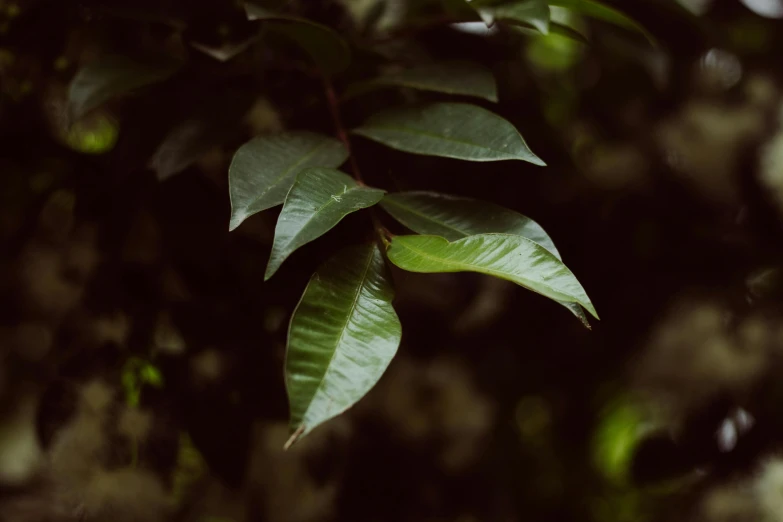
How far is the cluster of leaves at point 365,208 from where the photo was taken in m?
0.27

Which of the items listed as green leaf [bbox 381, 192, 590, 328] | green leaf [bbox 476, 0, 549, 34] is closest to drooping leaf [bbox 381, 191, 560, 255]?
green leaf [bbox 381, 192, 590, 328]

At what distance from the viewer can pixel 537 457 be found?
3.51 feet

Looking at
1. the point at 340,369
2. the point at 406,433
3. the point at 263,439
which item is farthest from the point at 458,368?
the point at 340,369

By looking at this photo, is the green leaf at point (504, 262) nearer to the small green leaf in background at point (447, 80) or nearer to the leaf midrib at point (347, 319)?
the leaf midrib at point (347, 319)

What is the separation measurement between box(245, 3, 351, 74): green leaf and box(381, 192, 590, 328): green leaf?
13 centimetres

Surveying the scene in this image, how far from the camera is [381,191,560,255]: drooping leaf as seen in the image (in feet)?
1.18

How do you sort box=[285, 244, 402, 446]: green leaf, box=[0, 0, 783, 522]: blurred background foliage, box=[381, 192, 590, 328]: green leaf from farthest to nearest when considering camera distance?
box=[0, 0, 783, 522]: blurred background foliage
box=[381, 192, 590, 328]: green leaf
box=[285, 244, 402, 446]: green leaf

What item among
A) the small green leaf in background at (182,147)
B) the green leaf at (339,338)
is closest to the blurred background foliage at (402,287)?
the small green leaf in background at (182,147)

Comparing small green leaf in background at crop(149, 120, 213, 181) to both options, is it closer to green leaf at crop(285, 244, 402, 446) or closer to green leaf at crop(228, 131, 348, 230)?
green leaf at crop(228, 131, 348, 230)

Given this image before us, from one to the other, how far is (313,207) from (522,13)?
0.73 feet

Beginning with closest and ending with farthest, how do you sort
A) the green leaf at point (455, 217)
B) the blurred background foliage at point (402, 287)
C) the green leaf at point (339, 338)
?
the green leaf at point (339, 338) < the green leaf at point (455, 217) < the blurred background foliage at point (402, 287)

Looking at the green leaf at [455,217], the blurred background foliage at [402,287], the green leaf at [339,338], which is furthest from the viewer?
the blurred background foliage at [402,287]

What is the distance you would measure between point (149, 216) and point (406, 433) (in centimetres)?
48

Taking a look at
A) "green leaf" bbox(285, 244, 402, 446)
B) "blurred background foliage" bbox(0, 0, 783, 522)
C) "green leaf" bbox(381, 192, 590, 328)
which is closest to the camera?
"green leaf" bbox(285, 244, 402, 446)
